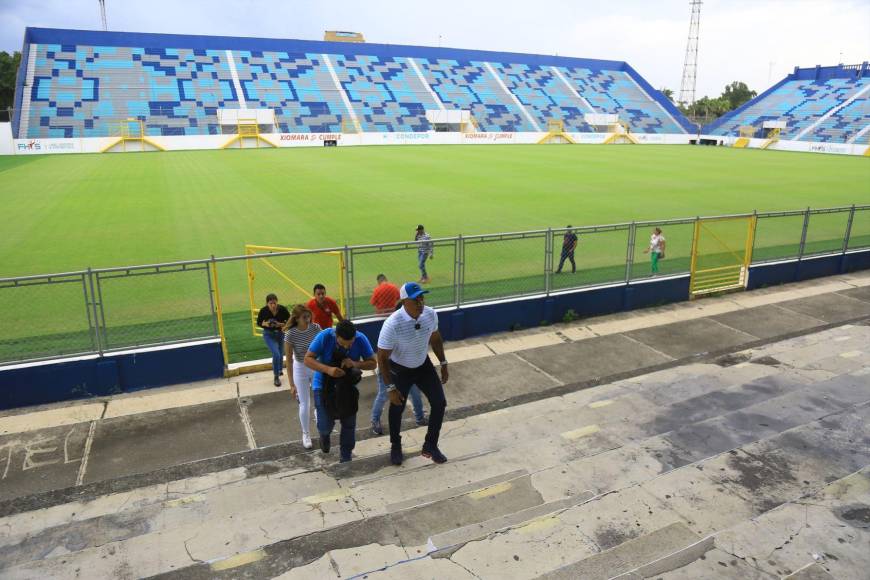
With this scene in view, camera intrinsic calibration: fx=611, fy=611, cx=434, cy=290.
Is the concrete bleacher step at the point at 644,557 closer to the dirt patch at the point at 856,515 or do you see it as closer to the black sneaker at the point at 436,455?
the dirt patch at the point at 856,515

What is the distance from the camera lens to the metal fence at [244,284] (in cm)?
863

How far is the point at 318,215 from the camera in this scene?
19.7 metres

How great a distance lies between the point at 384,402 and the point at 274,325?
2.10 metres

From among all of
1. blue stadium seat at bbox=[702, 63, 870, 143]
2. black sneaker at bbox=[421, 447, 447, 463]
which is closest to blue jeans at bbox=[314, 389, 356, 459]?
black sneaker at bbox=[421, 447, 447, 463]

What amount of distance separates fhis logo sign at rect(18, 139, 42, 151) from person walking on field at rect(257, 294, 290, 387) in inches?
A: 1826

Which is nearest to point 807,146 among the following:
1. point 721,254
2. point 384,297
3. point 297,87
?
point 297,87

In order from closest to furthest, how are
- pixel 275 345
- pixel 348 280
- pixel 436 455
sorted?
pixel 436 455 → pixel 275 345 → pixel 348 280

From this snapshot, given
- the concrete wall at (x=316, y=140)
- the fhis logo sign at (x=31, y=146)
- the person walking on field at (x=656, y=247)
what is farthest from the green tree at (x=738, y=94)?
the person walking on field at (x=656, y=247)

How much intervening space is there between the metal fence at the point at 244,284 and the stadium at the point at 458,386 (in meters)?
0.08

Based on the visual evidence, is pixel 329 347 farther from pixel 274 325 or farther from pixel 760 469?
pixel 760 469

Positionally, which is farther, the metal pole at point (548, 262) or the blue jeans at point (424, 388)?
the metal pole at point (548, 262)

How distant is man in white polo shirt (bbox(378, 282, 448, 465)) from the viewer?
5.68 m

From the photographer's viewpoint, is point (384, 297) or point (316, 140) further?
point (316, 140)

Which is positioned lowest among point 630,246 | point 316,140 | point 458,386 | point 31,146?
point 458,386
